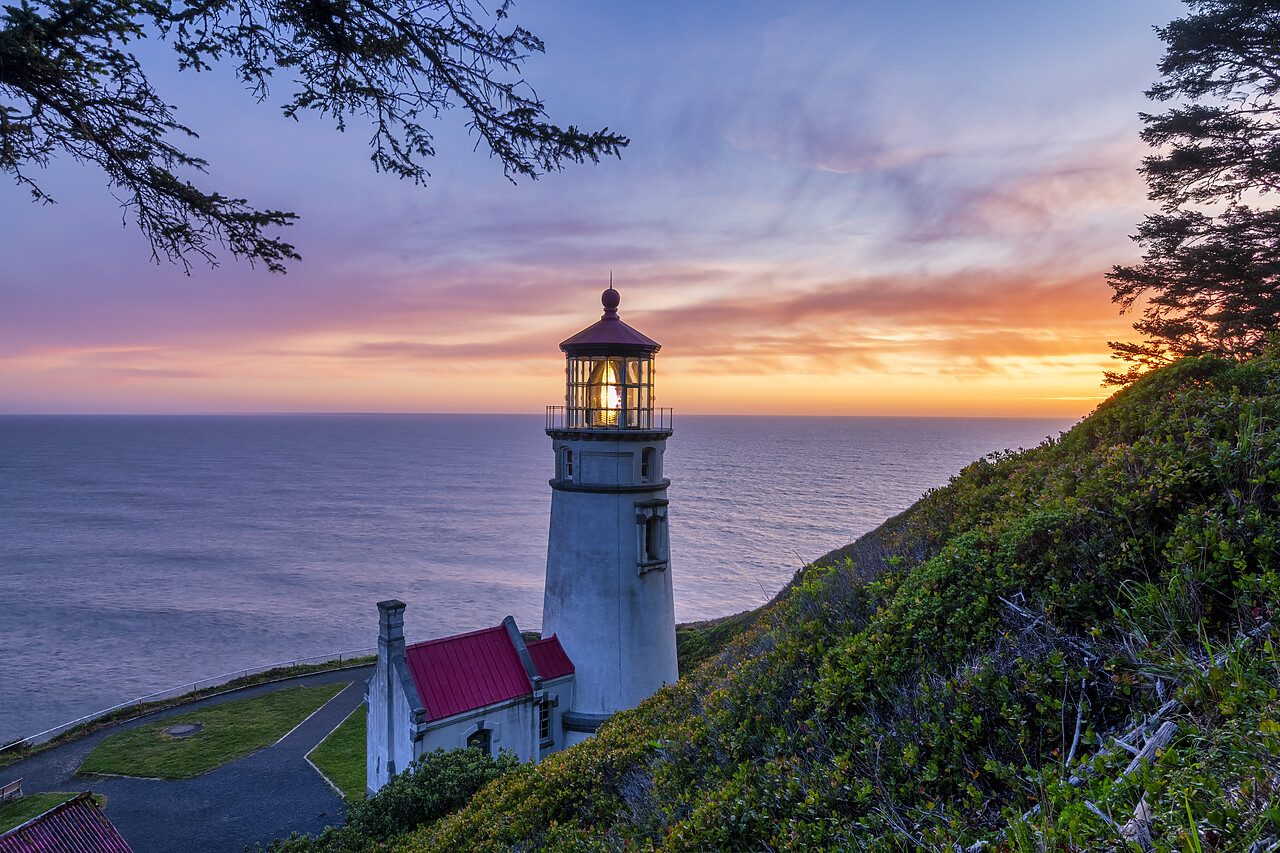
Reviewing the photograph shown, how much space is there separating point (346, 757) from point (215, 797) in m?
3.66

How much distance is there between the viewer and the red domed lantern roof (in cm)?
1593

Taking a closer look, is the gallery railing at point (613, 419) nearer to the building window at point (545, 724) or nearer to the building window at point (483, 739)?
the building window at point (545, 724)

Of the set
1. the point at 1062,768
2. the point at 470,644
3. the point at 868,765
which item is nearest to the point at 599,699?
the point at 470,644

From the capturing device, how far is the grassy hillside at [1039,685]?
278 centimetres

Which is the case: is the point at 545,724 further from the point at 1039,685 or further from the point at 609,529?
the point at 1039,685

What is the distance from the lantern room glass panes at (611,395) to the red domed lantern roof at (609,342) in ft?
0.65

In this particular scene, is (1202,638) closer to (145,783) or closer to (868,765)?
(868,765)

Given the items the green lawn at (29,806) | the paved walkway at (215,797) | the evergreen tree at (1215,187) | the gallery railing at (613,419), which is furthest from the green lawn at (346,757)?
the evergreen tree at (1215,187)

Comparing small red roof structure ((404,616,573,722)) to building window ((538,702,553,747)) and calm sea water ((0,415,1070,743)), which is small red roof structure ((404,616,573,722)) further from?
calm sea water ((0,415,1070,743))

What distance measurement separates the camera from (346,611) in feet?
142

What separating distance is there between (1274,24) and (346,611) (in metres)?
49.3

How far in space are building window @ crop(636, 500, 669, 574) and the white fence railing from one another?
71.6 feet

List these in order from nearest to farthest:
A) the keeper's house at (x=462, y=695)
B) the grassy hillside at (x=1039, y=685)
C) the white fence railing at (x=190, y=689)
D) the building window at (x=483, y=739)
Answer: the grassy hillside at (x=1039, y=685) < the keeper's house at (x=462, y=695) < the building window at (x=483, y=739) < the white fence railing at (x=190, y=689)

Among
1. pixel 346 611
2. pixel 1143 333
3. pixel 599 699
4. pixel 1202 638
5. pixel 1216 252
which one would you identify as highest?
pixel 1216 252
